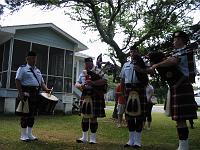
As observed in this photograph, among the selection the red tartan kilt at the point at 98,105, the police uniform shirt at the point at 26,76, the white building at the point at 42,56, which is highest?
the white building at the point at 42,56

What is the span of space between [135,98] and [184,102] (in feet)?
4.65

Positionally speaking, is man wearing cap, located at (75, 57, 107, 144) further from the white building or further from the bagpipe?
the white building

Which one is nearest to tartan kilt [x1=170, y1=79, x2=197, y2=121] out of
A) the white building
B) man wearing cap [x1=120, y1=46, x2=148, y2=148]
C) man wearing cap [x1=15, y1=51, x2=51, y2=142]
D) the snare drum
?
man wearing cap [x1=120, y1=46, x2=148, y2=148]

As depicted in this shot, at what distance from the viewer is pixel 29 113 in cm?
756

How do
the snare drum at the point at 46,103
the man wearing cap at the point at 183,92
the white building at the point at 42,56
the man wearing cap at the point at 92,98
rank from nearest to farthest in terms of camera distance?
the man wearing cap at the point at 183,92, the man wearing cap at the point at 92,98, the snare drum at the point at 46,103, the white building at the point at 42,56

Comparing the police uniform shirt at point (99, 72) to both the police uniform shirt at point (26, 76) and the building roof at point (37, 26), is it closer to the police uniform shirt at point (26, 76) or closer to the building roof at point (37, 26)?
the police uniform shirt at point (26, 76)

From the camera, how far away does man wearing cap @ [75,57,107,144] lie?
7402 millimetres

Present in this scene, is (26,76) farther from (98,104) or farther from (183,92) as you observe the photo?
(183,92)

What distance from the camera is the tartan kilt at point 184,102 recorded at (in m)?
5.62

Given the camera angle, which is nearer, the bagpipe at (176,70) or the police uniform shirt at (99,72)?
the bagpipe at (176,70)

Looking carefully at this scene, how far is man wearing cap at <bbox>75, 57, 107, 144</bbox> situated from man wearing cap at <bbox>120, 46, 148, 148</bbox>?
630mm

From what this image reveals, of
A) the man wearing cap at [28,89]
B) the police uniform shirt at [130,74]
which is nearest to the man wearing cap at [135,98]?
the police uniform shirt at [130,74]

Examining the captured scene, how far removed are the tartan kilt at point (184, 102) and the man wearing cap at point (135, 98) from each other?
1213 millimetres

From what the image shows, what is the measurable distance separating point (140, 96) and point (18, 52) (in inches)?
462
